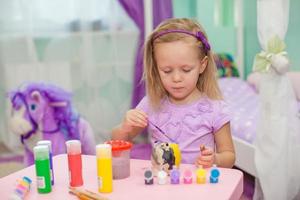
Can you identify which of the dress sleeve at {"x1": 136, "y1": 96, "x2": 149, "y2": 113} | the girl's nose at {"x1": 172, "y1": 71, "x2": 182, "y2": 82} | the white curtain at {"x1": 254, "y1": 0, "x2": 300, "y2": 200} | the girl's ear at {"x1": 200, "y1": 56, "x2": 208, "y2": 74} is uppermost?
the girl's ear at {"x1": 200, "y1": 56, "x2": 208, "y2": 74}

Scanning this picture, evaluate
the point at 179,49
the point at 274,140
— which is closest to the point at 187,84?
the point at 179,49

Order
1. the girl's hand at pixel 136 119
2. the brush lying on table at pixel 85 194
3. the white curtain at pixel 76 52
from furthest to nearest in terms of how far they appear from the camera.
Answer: the white curtain at pixel 76 52 < the girl's hand at pixel 136 119 < the brush lying on table at pixel 85 194

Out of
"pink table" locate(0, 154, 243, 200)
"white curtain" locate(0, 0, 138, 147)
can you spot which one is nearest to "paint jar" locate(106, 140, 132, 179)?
"pink table" locate(0, 154, 243, 200)

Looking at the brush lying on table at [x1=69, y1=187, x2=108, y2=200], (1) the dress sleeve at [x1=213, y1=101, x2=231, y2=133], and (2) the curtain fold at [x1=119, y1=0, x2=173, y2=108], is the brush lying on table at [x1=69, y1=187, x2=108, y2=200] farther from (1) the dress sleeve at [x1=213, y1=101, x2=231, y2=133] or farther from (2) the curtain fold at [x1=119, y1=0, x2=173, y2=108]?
(2) the curtain fold at [x1=119, y1=0, x2=173, y2=108]

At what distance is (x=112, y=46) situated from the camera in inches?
137

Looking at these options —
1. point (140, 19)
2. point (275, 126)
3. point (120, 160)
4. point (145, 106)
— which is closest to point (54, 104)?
point (145, 106)

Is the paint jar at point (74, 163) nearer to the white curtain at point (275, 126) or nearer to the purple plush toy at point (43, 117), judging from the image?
the white curtain at point (275, 126)

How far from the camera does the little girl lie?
1.26 meters

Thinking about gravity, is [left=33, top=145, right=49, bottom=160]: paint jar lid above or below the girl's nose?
below

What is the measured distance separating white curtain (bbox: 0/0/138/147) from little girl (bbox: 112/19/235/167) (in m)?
2.06

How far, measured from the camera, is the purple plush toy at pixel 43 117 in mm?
2201

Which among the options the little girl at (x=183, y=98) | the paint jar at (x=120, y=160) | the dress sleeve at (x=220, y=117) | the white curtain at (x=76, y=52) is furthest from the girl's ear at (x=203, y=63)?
the white curtain at (x=76, y=52)

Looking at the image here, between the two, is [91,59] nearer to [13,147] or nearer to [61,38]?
[61,38]

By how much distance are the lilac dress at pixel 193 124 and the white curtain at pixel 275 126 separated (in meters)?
0.61
